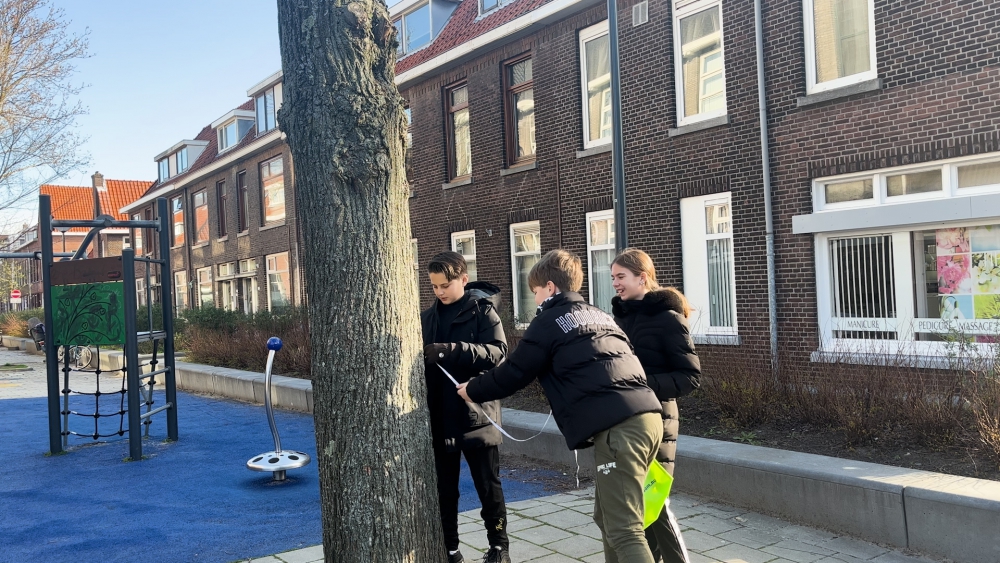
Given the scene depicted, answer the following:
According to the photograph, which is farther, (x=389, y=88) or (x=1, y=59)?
(x=1, y=59)

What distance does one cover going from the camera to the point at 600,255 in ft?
49.5

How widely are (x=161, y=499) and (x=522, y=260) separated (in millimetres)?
10951

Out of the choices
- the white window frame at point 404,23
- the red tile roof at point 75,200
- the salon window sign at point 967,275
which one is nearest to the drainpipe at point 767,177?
the salon window sign at point 967,275

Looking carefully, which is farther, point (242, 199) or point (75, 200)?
point (75, 200)

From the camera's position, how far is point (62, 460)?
8695 millimetres

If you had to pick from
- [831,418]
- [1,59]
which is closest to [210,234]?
[1,59]

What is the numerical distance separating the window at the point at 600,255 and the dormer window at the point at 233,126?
20475 mm

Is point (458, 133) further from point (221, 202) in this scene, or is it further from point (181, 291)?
point (181, 291)

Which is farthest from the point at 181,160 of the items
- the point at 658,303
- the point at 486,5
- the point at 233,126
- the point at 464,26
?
the point at 658,303

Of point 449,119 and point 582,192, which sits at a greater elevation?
point 449,119

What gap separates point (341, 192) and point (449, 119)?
15936 mm

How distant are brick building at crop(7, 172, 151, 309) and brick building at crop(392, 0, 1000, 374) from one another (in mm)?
32126

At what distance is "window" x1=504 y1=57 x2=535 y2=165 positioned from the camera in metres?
16.6

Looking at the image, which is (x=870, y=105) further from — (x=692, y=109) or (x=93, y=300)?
(x=93, y=300)
